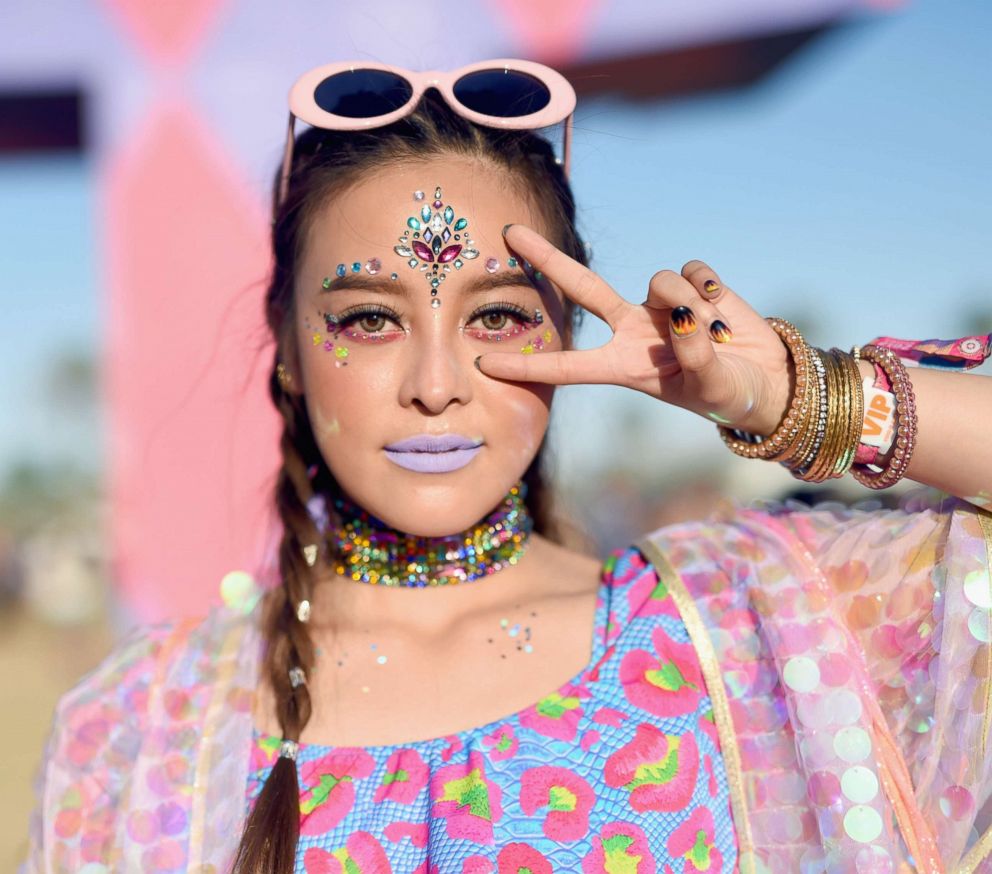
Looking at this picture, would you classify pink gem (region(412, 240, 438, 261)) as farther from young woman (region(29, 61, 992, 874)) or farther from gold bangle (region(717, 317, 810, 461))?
gold bangle (region(717, 317, 810, 461))

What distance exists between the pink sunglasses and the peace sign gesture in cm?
22

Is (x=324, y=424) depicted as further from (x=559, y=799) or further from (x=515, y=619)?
(x=559, y=799)

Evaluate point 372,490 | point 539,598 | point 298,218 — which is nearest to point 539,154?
point 298,218

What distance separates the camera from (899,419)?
1274mm

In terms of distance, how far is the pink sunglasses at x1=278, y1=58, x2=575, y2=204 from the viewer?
153 centimetres

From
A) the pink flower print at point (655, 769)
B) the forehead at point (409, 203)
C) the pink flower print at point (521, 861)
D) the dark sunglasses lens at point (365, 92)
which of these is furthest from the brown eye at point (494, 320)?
the pink flower print at point (521, 861)

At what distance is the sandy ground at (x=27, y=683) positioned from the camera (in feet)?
12.9

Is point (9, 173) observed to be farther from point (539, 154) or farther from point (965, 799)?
point (965, 799)

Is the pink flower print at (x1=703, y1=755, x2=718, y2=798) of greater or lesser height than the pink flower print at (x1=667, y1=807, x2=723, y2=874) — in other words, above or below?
above

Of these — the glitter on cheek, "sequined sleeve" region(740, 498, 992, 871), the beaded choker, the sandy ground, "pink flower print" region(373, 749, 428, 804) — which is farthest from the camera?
the sandy ground

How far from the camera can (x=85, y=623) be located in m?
5.16

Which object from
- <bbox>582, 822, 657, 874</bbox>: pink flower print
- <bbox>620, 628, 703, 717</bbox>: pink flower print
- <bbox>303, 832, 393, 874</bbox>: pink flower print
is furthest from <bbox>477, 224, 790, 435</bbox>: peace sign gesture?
<bbox>303, 832, 393, 874</bbox>: pink flower print

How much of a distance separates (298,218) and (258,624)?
654mm

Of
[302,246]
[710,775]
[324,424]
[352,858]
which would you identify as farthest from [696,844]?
[302,246]
